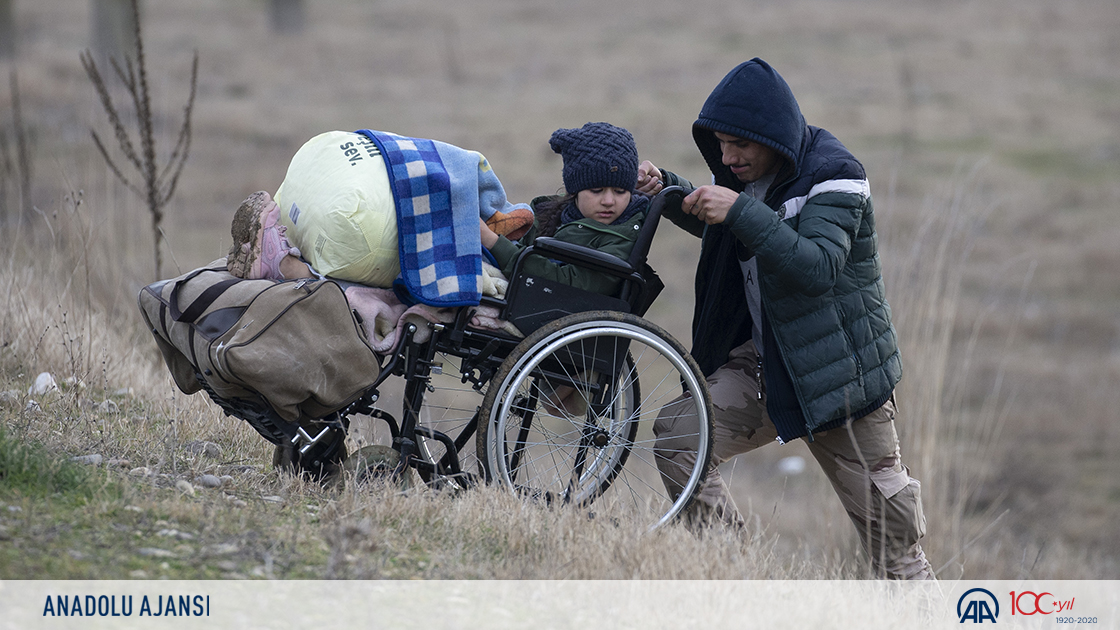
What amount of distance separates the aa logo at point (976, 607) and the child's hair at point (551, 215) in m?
2.07

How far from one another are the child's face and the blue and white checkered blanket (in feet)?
1.38

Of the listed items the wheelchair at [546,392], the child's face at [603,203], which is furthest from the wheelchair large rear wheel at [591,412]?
the child's face at [603,203]

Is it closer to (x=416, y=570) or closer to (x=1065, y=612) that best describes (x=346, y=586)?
(x=416, y=570)

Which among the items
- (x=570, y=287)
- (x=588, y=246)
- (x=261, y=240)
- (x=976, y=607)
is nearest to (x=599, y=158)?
(x=588, y=246)

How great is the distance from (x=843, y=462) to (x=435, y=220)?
1783mm

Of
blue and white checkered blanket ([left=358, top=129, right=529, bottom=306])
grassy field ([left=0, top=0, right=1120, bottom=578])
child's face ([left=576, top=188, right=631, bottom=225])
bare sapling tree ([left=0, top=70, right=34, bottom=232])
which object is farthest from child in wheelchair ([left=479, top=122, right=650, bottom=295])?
bare sapling tree ([left=0, top=70, right=34, bottom=232])

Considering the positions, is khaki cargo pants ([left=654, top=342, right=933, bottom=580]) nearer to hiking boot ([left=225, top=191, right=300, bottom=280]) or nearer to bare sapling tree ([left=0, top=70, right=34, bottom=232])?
hiking boot ([left=225, top=191, right=300, bottom=280])

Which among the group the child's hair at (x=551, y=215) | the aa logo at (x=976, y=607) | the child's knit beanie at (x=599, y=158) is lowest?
the aa logo at (x=976, y=607)

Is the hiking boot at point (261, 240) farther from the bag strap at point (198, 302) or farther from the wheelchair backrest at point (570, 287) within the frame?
the wheelchair backrest at point (570, 287)

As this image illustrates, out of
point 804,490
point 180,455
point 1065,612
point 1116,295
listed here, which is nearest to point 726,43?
point 1116,295

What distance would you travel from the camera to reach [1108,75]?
2225 centimetres

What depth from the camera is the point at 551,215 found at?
372 centimetres

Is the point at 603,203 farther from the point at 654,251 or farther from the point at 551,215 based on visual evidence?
the point at 654,251

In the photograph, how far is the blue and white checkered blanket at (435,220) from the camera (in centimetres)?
329
